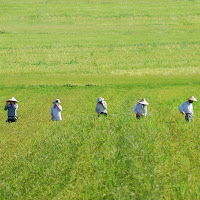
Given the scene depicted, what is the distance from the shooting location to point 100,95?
87.2ft

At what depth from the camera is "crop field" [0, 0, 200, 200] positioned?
30.5 feet

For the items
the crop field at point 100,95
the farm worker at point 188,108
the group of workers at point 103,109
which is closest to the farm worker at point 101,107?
the group of workers at point 103,109

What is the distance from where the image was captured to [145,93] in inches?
1072

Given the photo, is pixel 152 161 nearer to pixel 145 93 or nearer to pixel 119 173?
pixel 119 173

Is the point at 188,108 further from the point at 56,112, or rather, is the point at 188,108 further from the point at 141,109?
the point at 56,112

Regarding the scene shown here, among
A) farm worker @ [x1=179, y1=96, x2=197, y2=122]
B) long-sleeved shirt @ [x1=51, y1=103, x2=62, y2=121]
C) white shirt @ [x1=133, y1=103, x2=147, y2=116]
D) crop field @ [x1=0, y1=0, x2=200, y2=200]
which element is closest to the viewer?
crop field @ [x1=0, y1=0, x2=200, y2=200]

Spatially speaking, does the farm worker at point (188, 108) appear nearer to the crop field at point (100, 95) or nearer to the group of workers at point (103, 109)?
the group of workers at point (103, 109)

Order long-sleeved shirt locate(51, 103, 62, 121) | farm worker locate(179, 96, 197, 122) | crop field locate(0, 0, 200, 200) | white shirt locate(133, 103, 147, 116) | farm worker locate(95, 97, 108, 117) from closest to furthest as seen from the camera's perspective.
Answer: crop field locate(0, 0, 200, 200)
farm worker locate(179, 96, 197, 122)
white shirt locate(133, 103, 147, 116)
long-sleeved shirt locate(51, 103, 62, 121)
farm worker locate(95, 97, 108, 117)

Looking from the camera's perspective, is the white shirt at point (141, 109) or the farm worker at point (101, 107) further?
the farm worker at point (101, 107)

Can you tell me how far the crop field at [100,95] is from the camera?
30.5ft

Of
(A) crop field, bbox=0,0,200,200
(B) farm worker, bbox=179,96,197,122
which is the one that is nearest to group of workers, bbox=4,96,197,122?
(B) farm worker, bbox=179,96,197,122

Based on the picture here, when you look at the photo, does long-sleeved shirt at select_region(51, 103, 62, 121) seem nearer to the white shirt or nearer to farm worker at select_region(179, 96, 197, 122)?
the white shirt

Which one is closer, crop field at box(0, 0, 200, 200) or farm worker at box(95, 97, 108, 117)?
crop field at box(0, 0, 200, 200)

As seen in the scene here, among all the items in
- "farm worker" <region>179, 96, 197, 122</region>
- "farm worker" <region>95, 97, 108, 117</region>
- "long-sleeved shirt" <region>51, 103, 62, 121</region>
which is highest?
"farm worker" <region>95, 97, 108, 117</region>
